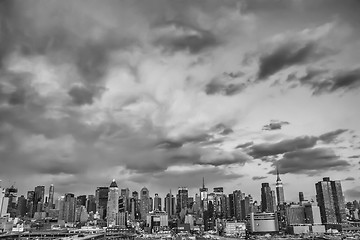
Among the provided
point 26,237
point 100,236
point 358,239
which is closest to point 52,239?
point 26,237

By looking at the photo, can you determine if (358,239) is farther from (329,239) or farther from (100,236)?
(100,236)

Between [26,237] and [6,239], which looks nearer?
[6,239]

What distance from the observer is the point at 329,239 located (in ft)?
642

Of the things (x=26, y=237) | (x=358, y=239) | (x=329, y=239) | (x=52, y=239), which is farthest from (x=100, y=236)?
(x=358, y=239)

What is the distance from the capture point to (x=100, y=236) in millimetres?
192000

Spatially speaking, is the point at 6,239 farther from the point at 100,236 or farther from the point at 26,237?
the point at 100,236

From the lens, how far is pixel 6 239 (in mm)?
168375

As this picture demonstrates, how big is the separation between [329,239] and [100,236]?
A: 120 metres

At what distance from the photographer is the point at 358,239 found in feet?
640

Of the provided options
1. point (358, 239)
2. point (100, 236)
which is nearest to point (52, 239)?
point (100, 236)

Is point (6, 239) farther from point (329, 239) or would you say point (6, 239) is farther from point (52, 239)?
point (329, 239)

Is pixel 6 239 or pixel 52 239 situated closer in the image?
pixel 6 239

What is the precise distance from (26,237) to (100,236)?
41.0 meters

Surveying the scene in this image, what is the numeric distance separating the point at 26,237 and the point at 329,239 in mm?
160759
